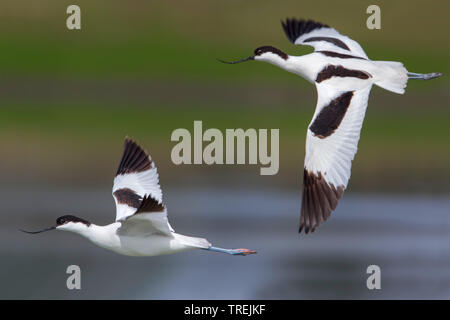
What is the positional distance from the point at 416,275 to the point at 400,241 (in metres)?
0.69

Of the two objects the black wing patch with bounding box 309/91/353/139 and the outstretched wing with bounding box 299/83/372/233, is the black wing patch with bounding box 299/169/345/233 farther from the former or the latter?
the black wing patch with bounding box 309/91/353/139

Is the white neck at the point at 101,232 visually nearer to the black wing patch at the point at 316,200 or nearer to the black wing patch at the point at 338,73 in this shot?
the black wing patch at the point at 316,200

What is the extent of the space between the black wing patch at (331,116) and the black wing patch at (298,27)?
50.7 inches

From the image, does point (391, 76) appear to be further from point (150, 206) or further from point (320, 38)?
point (150, 206)

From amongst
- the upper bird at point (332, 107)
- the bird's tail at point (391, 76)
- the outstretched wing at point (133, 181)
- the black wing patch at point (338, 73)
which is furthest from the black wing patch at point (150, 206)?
the bird's tail at point (391, 76)

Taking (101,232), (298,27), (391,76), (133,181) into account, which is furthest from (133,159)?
(298,27)

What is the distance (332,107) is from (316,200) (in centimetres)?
59

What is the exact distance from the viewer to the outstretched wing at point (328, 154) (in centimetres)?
496

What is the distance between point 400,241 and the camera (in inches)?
335

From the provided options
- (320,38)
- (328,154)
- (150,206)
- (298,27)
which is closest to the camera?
(150,206)

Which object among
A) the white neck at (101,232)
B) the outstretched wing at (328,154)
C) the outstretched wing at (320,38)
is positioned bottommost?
the white neck at (101,232)

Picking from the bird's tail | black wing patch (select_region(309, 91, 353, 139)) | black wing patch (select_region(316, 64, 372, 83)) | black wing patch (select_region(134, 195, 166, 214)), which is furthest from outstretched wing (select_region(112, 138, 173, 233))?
the bird's tail

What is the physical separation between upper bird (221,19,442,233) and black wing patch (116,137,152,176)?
3.21 ft

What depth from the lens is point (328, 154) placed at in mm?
5094
